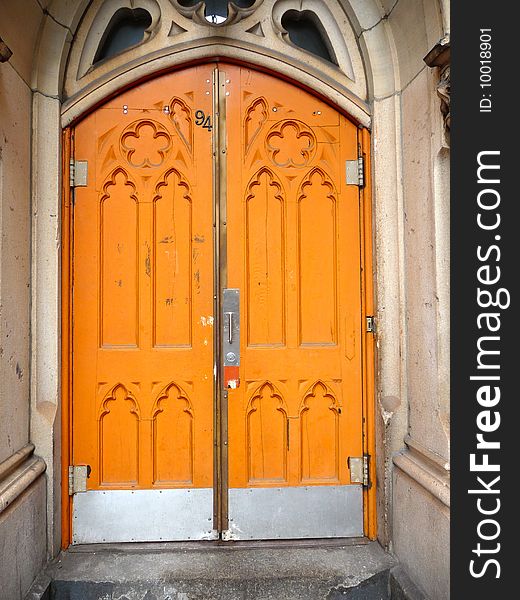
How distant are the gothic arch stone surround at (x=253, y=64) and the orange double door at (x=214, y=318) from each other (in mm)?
109

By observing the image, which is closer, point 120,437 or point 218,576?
point 218,576

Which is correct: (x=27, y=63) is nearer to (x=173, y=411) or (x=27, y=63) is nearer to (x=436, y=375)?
(x=173, y=411)

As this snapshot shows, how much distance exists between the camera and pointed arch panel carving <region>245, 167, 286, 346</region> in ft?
8.86

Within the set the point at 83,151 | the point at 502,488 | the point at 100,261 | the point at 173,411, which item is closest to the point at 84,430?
the point at 173,411

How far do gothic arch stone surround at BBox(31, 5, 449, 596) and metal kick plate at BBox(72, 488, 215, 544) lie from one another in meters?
0.15

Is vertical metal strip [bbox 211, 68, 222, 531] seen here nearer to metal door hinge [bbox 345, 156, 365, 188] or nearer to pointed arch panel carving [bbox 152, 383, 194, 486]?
pointed arch panel carving [bbox 152, 383, 194, 486]

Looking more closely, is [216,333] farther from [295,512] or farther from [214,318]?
[295,512]

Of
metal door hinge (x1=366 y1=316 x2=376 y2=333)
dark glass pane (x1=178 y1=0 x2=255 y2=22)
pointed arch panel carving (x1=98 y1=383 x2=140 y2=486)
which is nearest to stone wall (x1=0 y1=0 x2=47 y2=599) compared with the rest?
pointed arch panel carving (x1=98 y1=383 x2=140 y2=486)

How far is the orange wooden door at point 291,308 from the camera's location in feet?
8.79

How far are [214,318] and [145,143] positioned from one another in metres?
0.96

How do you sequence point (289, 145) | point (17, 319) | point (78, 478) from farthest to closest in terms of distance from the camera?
point (289, 145) → point (78, 478) → point (17, 319)

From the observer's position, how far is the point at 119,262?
8.79 ft

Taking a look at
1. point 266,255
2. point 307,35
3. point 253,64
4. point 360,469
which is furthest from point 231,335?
point 307,35

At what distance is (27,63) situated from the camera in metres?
2.48
